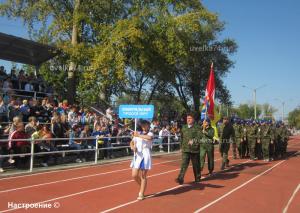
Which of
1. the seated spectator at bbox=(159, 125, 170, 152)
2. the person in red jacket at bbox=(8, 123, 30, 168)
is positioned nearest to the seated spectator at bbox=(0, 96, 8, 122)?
the person in red jacket at bbox=(8, 123, 30, 168)

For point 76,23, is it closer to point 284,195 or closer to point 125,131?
point 125,131

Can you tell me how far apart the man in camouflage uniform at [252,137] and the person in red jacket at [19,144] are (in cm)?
1044

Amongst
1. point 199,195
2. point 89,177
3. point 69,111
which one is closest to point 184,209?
point 199,195

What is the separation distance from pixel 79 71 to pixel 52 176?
53.5 feet

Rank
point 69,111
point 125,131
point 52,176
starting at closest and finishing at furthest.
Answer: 1. point 52,176
2. point 69,111
3. point 125,131

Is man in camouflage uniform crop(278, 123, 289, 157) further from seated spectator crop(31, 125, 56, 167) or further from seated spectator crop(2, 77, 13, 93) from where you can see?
seated spectator crop(2, 77, 13, 93)

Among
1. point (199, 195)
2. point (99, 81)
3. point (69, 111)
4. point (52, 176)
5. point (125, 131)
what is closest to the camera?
point (199, 195)

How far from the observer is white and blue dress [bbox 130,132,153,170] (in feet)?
28.8

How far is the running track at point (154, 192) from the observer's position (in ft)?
27.5

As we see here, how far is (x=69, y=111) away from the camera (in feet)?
61.0

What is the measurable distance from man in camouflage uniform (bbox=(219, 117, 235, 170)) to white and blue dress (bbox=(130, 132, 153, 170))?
647 cm

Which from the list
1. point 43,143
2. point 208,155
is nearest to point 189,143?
point 208,155

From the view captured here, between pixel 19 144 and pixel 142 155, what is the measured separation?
514cm

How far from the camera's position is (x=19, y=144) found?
1242 centimetres
